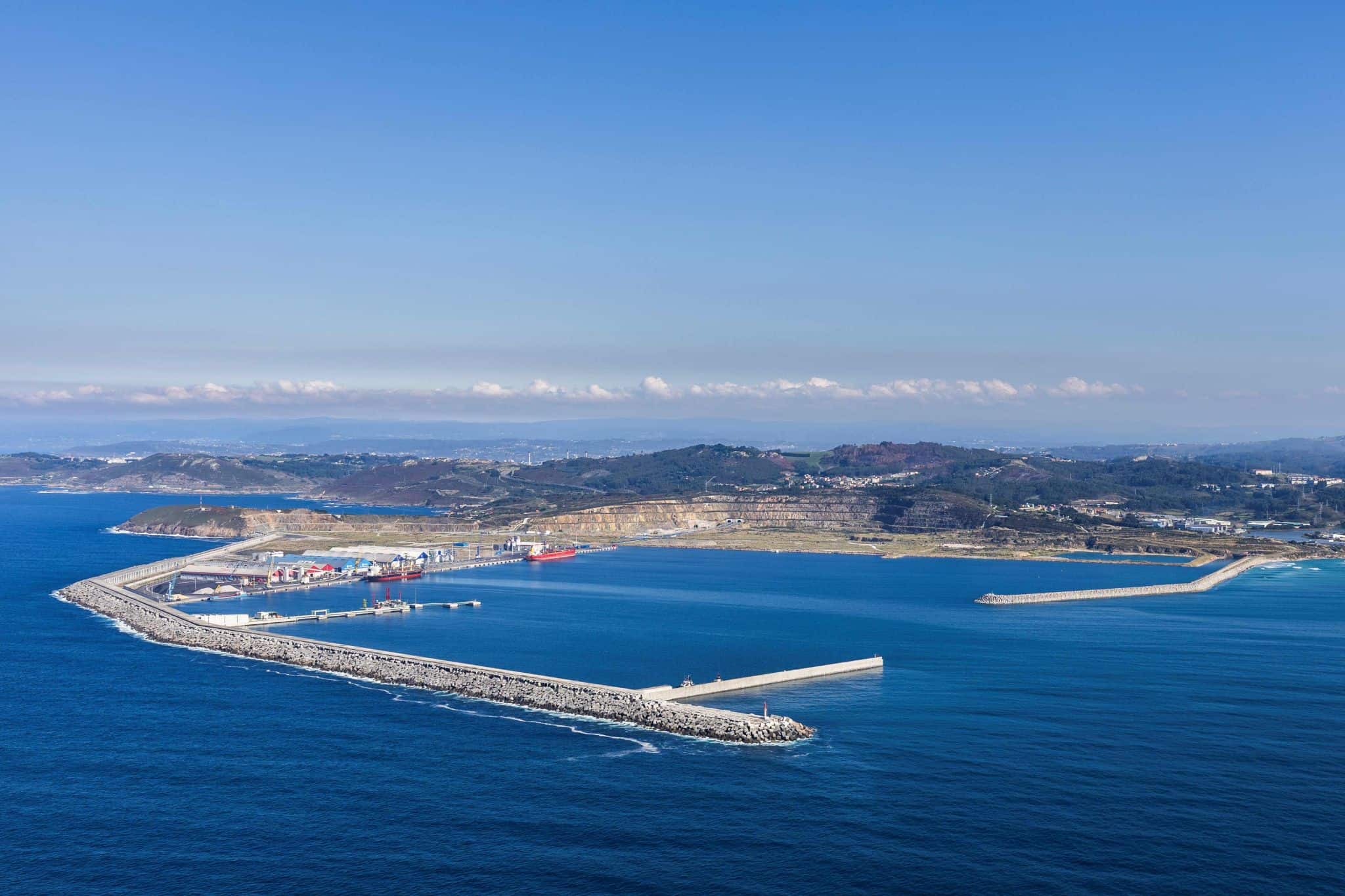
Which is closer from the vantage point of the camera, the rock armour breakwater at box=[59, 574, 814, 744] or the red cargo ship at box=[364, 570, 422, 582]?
the rock armour breakwater at box=[59, 574, 814, 744]

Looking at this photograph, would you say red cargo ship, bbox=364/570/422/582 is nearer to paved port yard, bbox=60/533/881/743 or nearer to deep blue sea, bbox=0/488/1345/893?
paved port yard, bbox=60/533/881/743


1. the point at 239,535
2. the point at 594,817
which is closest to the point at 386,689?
the point at 594,817

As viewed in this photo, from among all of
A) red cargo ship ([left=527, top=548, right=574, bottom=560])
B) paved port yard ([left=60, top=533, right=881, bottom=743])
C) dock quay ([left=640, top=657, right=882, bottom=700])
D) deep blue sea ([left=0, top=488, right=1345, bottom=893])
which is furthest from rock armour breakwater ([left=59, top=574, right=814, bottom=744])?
red cargo ship ([left=527, top=548, right=574, bottom=560])

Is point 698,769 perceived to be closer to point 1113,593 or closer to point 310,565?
point 1113,593

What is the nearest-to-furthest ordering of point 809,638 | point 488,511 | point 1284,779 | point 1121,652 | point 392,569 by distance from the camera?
point 1284,779
point 1121,652
point 809,638
point 392,569
point 488,511

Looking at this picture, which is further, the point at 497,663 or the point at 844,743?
the point at 497,663

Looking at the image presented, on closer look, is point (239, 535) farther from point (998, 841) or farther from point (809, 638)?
point (998, 841)
